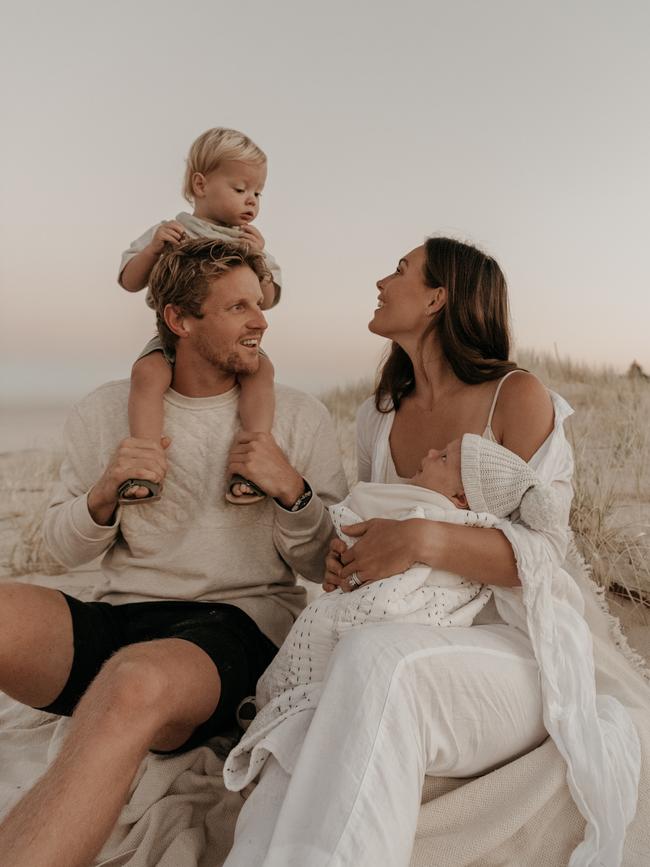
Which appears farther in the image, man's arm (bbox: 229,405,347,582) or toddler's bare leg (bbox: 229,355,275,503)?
toddler's bare leg (bbox: 229,355,275,503)

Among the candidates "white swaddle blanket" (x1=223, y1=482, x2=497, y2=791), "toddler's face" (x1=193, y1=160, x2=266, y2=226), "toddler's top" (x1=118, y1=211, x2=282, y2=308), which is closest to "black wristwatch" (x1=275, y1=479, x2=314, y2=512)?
"white swaddle blanket" (x1=223, y1=482, x2=497, y2=791)

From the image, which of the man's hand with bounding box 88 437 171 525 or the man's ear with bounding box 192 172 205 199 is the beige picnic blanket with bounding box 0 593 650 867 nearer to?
the man's hand with bounding box 88 437 171 525

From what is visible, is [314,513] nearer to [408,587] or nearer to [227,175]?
[408,587]

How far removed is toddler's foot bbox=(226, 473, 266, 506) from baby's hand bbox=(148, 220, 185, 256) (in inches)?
37.5

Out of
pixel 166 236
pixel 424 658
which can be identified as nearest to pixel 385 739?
pixel 424 658

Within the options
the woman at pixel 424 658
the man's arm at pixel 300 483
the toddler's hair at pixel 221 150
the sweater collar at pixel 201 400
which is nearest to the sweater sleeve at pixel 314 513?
the man's arm at pixel 300 483

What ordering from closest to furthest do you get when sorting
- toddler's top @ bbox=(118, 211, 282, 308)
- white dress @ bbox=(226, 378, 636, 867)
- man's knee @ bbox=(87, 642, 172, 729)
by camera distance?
white dress @ bbox=(226, 378, 636, 867)
man's knee @ bbox=(87, 642, 172, 729)
toddler's top @ bbox=(118, 211, 282, 308)

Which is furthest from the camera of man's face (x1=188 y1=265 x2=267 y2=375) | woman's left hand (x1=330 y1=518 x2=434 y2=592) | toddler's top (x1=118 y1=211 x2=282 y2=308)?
toddler's top (x1=118 y1=211 x2=282 y2=308)

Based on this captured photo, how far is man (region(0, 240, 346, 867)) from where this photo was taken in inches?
91.8

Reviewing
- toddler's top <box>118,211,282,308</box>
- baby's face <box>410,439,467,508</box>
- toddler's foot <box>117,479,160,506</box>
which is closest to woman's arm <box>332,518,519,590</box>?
baby's face <box>410,439,467,508</box>

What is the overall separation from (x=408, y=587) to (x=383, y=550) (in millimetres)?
113

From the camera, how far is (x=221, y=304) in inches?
112

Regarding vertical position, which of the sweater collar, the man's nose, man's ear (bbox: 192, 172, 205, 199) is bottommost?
the sweater collar

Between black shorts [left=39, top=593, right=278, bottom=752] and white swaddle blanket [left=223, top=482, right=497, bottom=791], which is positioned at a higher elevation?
white swaddle blanket [left=223, top=482, right=497, bottom=791]
